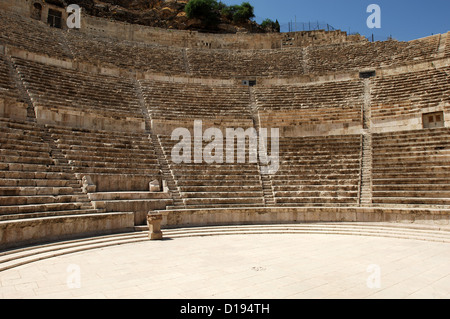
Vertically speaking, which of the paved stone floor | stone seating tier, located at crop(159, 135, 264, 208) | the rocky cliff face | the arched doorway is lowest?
the paved stone floor

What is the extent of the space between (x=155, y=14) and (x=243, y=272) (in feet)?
114

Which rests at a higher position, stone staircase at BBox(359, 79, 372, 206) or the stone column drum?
stone staircase at BBox(359, 79, 372, 206)

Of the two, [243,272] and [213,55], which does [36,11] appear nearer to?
[213,55]

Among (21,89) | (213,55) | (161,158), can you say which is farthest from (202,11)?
(161,158)

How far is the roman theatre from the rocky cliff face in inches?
387

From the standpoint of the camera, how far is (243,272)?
19.5 feet

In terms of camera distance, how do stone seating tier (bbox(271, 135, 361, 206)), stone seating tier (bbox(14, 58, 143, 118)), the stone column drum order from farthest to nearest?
stone seating tier (bbox(14, 58, 143, 118)), stone seating tier (bbox(271, 135, 361, 206)), the stone column drum

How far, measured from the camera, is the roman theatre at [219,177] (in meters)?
5.94

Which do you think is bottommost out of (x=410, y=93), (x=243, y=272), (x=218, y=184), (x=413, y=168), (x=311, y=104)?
(x=243, y=272)

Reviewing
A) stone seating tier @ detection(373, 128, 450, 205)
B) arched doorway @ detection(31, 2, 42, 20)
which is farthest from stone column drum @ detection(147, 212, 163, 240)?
arched doorway @ detection(31, 2, 42, 20)

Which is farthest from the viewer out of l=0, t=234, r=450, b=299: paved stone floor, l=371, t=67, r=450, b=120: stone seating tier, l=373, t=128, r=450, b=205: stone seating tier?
l=371, t=67, r=450, b=120: stone seating tier

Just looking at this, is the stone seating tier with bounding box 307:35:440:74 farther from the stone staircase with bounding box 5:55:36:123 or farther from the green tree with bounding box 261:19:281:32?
the stone staircase with bounding box 5:55:36:123

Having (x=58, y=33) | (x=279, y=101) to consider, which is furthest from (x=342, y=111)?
(x=58, y=33)

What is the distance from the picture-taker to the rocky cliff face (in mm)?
32344
